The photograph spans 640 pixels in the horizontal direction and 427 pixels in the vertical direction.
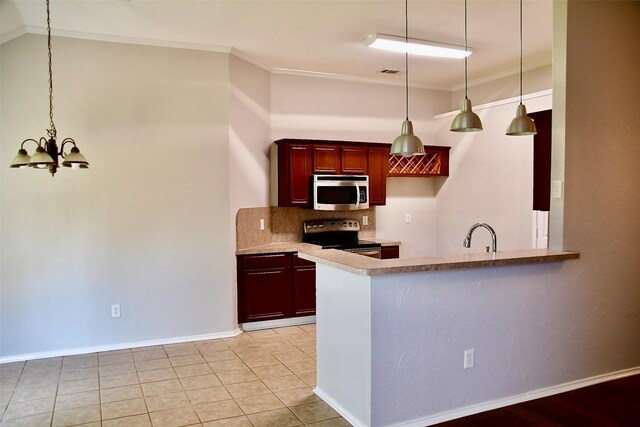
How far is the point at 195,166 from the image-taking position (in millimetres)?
4660

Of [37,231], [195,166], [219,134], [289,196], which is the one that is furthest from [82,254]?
[289,196]

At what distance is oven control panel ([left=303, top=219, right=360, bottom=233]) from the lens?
567 cm

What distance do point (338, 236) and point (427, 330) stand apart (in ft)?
9.92

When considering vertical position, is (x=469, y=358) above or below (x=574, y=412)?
above

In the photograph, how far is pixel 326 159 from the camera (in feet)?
17.8

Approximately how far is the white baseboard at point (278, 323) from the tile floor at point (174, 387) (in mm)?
371

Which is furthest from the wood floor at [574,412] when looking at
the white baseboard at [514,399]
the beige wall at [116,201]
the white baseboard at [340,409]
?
the beige wall at [116,201]

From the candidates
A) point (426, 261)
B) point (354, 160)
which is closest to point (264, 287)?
point (354, 160)

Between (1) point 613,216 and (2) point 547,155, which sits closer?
(1) point 613,216

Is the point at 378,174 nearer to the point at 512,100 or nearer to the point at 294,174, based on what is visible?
the point at 294,174

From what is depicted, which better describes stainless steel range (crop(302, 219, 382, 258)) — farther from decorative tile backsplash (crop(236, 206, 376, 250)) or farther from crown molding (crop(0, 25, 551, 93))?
crown molding (crop(0, 25, 551, 93))

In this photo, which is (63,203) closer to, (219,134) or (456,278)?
(219,134)

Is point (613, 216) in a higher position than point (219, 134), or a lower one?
lower

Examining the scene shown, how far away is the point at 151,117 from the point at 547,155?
3.68 m
